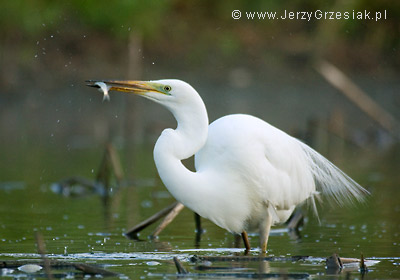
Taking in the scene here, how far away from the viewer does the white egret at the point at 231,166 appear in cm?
658

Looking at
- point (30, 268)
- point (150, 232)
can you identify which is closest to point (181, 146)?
point (30, 268)

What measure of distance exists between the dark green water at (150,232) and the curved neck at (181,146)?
1.92 feet

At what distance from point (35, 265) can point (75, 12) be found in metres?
25.2

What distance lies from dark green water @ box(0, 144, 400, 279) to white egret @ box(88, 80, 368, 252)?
0.39 meters

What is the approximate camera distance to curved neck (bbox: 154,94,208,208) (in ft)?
21.3

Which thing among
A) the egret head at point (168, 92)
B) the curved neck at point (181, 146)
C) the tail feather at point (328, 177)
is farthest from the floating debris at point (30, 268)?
the tail feather at point (328, 177)

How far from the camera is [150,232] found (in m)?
8.78

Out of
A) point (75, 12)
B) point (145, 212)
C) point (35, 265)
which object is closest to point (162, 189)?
point (145, 212)

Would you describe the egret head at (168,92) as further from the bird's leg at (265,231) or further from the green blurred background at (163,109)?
the bird's leg at (265,231)

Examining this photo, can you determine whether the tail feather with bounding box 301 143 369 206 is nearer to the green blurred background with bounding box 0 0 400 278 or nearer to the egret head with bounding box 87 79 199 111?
the green blurred background with bounding box 0 0 400 278

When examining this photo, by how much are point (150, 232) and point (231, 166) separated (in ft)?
6.21

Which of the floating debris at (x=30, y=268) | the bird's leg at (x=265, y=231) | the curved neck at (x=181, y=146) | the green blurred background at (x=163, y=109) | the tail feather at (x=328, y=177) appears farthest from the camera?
the green blurred background at (x=163, y=109)

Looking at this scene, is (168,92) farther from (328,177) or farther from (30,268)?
(328,177)

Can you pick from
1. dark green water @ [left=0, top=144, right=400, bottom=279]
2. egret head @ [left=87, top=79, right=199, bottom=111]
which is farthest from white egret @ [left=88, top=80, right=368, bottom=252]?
dark green water @ [left=0, top=144, right=400, bottom=279]
